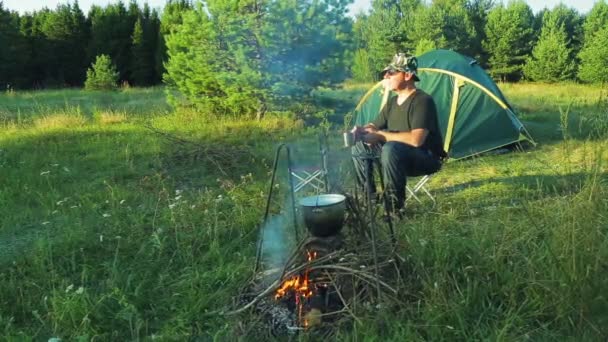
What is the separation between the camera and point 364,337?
6.97 ft

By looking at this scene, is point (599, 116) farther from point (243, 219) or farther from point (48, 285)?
point (48, 285)

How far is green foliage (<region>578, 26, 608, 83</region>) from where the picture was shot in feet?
61.1

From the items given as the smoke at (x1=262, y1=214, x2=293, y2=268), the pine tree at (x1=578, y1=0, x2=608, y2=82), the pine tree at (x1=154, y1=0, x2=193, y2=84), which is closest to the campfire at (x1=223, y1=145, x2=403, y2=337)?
the smoke at (x1=262, y1=214, x2=293, y2=268)

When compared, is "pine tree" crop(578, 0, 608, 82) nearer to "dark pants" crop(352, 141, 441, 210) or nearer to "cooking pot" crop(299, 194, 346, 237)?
"dark pants" crop(352, 141, 441, 210)

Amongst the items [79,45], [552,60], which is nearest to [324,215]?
[552,60]

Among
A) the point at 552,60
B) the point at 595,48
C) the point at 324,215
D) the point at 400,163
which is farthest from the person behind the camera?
the point at 552,60

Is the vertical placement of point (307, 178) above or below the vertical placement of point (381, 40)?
below

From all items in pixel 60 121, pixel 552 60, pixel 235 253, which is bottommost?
pixel 235 253

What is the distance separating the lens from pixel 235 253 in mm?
3172

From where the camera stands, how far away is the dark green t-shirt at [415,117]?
3.74m

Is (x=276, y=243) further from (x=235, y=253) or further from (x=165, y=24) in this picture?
(x=165, y=24)

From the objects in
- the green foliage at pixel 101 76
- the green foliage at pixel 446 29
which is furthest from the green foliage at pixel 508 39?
the green foliage at pixel 101 76

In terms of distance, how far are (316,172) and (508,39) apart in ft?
72.1

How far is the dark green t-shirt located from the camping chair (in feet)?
2.05
